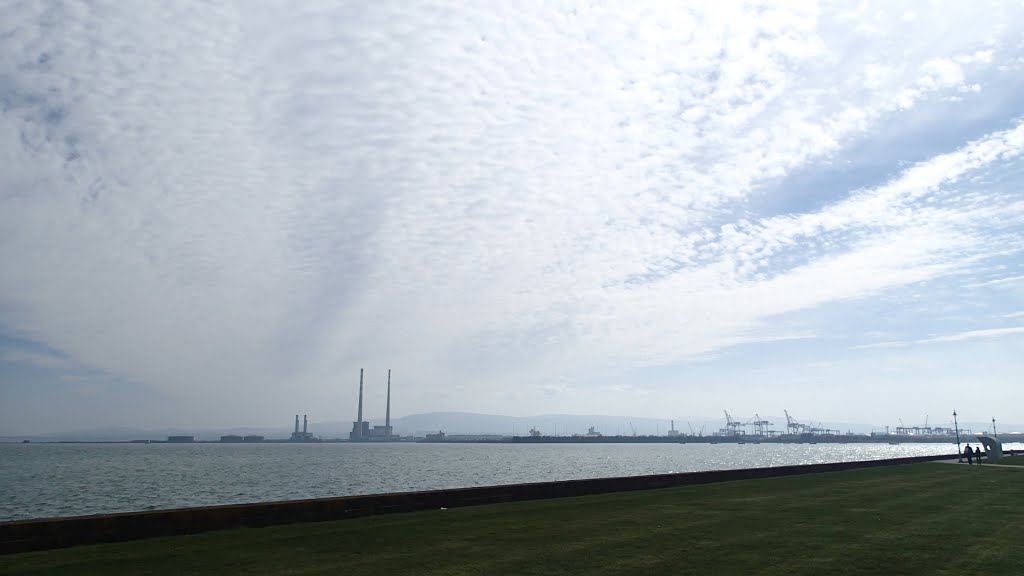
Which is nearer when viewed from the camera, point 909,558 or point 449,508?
point 909,558

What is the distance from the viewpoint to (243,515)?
15.9 metres

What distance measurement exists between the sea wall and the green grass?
440 millimetres

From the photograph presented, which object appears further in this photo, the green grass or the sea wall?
the sea wall

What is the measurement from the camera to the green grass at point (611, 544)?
11.1 m

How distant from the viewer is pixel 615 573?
35.1ft

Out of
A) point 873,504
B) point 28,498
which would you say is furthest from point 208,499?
point 873,504

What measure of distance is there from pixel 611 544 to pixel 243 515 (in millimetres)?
8947

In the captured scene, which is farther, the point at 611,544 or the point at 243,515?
the point at 243,515

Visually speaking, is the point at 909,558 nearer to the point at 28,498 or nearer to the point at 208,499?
the point at 208,499

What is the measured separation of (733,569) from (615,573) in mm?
1980

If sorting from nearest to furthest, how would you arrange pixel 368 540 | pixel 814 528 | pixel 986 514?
pixel 368 540 → pixel 814 528 → pixel 986 514

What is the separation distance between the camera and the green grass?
11117 millimetres

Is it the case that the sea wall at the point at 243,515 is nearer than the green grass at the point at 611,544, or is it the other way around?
the green grass at the point at 611,544

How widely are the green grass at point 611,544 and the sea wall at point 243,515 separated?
0.44 m
